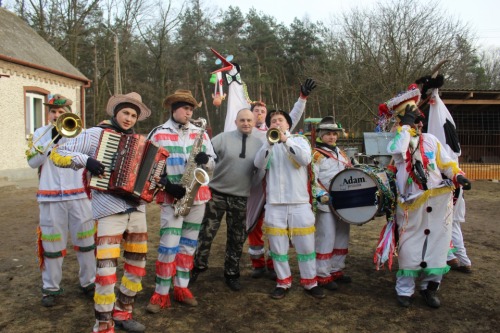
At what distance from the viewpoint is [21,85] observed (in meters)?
15.4

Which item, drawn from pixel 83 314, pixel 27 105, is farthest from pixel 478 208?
pixel 27 105

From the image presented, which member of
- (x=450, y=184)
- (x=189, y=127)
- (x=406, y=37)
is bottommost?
(x=450, y=184)

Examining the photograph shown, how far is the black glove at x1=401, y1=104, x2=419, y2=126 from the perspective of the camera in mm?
4125

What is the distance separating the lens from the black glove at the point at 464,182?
3791 mm

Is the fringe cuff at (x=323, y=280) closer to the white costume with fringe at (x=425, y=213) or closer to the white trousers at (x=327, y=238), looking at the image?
the white trousers at (x=327, y=238)

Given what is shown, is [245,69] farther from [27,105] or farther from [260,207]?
[260,207]

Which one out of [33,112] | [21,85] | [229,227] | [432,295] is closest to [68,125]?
[229,227]

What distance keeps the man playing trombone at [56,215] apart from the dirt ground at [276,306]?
25cm

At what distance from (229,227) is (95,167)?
1.96 m

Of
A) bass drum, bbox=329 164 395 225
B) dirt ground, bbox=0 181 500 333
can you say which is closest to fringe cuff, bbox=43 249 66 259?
dirt ground, bbox=0 181 500 333

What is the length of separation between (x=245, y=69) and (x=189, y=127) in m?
32.9

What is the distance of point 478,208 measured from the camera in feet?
32.1

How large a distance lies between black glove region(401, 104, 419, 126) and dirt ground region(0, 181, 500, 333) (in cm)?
186

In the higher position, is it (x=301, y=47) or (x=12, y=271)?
(x=301, y=47)
